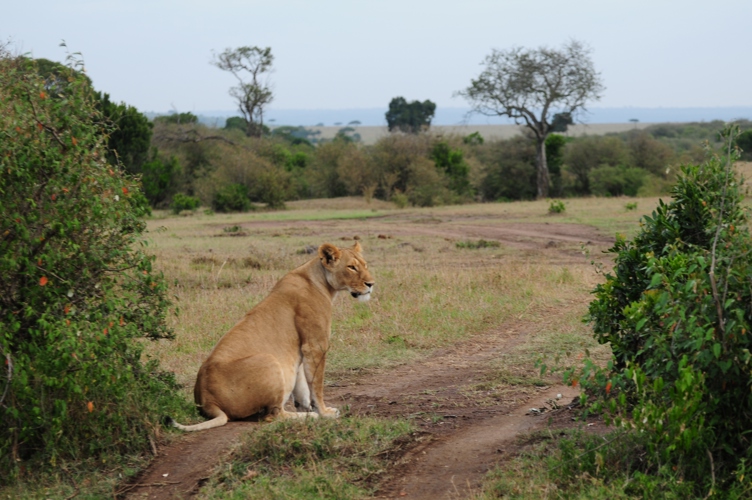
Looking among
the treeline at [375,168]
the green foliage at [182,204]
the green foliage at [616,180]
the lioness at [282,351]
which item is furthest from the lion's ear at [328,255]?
the green foliage at [616,180]

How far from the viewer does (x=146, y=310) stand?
240 inches

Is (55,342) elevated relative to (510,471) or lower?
elevated

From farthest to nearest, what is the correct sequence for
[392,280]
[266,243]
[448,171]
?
[448,171], [266,243], [392,280]

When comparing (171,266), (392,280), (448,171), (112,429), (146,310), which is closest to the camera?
(112,429)

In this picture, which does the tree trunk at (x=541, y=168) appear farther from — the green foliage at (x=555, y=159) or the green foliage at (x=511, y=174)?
the green foliage at (x=555, y=159)

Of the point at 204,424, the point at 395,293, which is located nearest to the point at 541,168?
the point at 395,293

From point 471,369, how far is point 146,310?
3.19m

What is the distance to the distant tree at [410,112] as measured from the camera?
7944 cm

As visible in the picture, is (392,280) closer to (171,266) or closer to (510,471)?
(171,266)

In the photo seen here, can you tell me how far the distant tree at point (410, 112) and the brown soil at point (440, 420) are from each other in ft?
232

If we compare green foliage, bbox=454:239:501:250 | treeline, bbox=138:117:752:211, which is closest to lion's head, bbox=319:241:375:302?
green foliage, bbox=454:239:501:250

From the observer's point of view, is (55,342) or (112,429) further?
(112,429)

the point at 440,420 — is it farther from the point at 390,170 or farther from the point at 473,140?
the point at 473,140

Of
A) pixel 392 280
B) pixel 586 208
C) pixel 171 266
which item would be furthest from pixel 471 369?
pixel 586 208
